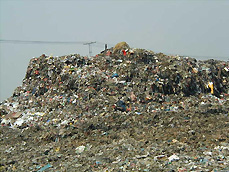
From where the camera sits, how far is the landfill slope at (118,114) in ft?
18.7

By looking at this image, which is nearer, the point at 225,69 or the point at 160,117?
the point at 160,117

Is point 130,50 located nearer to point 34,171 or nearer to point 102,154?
point 102,154

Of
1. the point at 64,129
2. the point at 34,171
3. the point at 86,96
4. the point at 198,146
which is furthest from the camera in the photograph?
the point at 86,96

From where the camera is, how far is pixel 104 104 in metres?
9.58

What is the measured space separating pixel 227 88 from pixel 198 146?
739cm

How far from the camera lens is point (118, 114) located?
8898 millimetres

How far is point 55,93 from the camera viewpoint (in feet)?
38.0

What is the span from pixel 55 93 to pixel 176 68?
544 centimetres

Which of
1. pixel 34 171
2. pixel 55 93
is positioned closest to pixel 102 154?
pixel 34 171

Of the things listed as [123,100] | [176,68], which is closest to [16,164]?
[123,100]

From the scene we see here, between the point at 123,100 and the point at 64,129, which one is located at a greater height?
the point at 123,100

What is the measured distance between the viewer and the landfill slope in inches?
224

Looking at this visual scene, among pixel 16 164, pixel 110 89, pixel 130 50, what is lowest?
pixel 16 164

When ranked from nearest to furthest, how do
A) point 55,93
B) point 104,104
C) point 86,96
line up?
point 104,104 → point 86,96 → point 55,93
